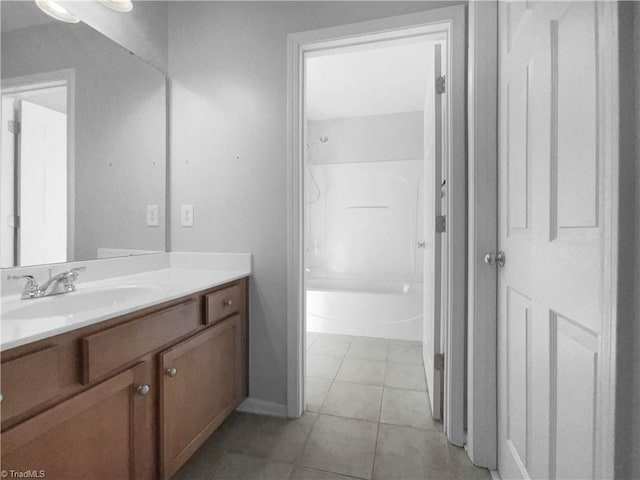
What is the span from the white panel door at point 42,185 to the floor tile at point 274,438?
1.17 meters

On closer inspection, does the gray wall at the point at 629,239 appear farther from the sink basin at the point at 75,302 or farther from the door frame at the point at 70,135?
the door frame at the point at 70,135

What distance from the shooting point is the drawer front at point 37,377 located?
25.0 inches

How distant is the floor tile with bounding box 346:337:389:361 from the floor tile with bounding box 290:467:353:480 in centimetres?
114

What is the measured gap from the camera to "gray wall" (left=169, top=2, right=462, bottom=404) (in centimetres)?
162

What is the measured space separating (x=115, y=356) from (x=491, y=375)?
1.39m

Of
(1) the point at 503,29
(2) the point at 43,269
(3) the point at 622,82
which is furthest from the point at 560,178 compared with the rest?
(2) the point at 43,269

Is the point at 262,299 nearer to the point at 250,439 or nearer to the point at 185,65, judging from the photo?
the point at 250,439

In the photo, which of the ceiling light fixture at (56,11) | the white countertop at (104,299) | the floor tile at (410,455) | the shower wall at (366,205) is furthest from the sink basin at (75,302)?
the shower wall at (366,205)

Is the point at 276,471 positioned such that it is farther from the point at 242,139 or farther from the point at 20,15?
the point at 20,15

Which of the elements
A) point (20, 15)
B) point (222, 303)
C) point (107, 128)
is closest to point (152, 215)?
point (107, 128)

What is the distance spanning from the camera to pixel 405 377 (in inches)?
81.3

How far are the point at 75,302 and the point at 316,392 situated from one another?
4.55 feet

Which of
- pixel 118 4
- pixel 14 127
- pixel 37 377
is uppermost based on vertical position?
pixel 118 4

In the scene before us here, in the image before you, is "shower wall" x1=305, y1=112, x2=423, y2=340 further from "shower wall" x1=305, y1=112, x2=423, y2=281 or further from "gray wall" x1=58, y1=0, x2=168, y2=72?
"gray wall" x1=58, y1=0, x2=168, y2=72
